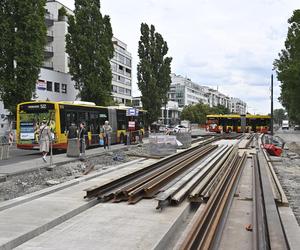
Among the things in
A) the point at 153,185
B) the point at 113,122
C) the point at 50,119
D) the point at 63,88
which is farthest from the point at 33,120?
the point at 63,88

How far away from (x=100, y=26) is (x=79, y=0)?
3.73 meters

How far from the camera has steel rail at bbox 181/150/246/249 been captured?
7.21 m

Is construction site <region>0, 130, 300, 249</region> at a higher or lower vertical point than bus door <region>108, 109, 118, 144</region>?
lower

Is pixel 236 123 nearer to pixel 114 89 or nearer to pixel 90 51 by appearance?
pixel 90 51

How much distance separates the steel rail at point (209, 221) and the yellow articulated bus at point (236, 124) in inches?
2343

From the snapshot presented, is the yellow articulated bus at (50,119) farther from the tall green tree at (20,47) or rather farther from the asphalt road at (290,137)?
the asphalt road at (290,137)

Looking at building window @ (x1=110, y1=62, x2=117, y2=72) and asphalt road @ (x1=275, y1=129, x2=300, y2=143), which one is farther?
building window @ (x1=110, y1=62, x2=117, y2=72)

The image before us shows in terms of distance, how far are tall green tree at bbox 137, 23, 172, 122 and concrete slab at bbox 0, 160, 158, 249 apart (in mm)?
56395

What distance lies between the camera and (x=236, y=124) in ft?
239

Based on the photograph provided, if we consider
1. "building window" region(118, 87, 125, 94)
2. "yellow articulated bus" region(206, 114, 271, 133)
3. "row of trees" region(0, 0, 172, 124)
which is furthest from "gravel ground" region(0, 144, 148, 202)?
"building window" region(118, 87, 125, 94)

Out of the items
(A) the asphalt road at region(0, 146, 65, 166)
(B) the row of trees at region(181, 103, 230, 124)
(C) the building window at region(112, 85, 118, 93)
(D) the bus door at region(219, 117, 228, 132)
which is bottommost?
(A) the asphalt road at region(0, 146, 65, 166)

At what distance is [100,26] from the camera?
53.6m

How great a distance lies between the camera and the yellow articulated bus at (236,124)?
7250 cm

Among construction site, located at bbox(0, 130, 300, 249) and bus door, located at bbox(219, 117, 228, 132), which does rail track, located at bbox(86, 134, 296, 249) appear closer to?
construction site, located at bbox(0, 130, 300, 249)
